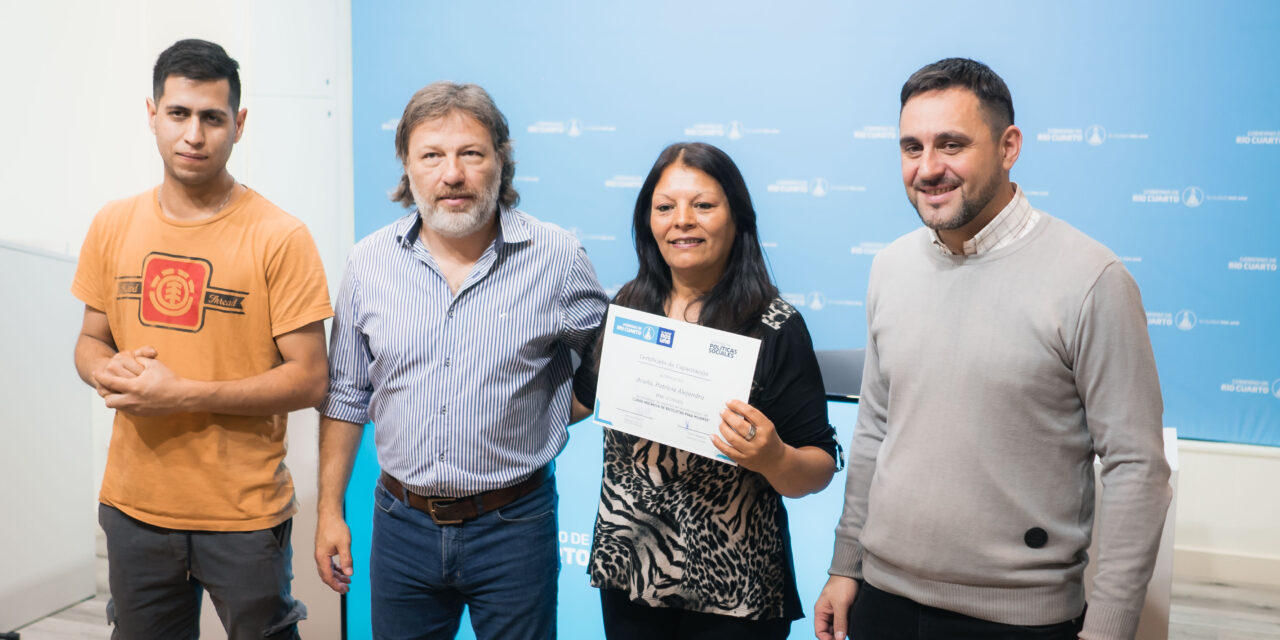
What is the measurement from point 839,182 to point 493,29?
6.75 ft

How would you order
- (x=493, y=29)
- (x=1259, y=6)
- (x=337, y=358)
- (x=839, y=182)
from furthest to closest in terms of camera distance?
1. (x=493, y=29)
2. (x=839, y=182)
3. (x=1259, y=6)
4. (x=337, y=358)

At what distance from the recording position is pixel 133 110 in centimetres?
494

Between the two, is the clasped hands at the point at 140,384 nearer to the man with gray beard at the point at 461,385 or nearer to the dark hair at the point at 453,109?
the man with gray beard at the point at 461,385

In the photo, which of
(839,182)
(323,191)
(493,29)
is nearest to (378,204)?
(323,191)

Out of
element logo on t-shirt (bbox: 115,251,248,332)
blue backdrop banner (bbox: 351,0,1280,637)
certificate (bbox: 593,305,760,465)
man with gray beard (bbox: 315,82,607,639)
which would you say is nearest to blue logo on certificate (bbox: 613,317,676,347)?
certificate (bbox: 593,305,760,465)

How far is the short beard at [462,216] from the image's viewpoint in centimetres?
190

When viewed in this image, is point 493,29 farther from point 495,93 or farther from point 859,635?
point 859,635

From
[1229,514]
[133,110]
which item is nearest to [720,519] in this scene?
[1229,514]

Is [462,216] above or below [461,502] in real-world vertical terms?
above

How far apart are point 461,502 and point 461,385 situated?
0.24 meters

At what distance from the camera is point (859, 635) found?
1.71m

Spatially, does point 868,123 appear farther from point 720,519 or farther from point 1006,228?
point 720,519
